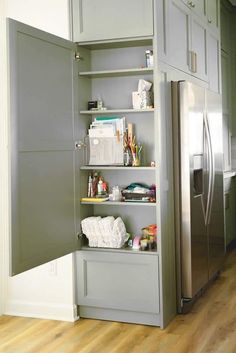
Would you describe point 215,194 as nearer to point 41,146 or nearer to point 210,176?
point 210,176

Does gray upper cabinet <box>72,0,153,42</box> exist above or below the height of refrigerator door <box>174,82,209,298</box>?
above

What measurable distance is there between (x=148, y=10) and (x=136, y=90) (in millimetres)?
570

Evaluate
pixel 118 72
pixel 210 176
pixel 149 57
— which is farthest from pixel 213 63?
pixel 118 72

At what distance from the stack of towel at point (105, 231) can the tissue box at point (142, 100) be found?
2.69ft

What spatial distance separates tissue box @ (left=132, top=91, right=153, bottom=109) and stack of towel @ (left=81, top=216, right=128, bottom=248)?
82cm

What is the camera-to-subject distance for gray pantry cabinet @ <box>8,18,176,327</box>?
291cm

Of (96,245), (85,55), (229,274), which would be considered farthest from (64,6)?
(229,274)

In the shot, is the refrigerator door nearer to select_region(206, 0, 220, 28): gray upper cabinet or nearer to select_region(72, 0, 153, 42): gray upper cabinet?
select_region(72, 0, 153, 42): gray upper cabinet

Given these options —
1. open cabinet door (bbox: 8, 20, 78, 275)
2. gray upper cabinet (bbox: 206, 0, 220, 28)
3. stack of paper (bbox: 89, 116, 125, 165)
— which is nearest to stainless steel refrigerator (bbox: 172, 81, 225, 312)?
stack of paper (bbox: 89, 116, 125, 165)

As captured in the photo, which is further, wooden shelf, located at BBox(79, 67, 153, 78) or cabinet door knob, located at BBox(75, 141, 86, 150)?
cabinet door knob, located at BBox(75, 141, 86, 150)

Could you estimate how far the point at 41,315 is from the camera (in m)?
3.75

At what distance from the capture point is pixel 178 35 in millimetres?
3900

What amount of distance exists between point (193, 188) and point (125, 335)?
119 centimetres

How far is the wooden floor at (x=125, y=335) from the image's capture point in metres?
3.14
